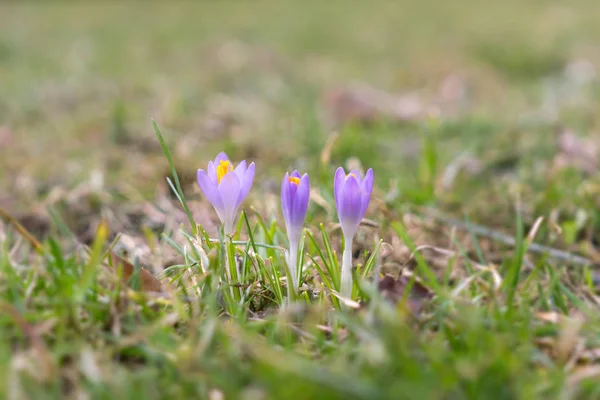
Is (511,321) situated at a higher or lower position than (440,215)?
higher

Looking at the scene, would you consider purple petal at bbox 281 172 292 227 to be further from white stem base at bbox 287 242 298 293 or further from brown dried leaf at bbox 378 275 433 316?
brown dried leaf at bbox 378 275 433 316

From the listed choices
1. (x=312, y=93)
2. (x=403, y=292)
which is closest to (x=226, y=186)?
(x=403, y=292)

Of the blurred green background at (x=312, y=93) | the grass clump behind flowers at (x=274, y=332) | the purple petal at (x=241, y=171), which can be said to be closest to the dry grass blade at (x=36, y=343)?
the grass clump behind flowers at (x=274, y=332)

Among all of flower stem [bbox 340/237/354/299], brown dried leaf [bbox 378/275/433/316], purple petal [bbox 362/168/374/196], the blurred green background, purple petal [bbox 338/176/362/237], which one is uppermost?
purple petal [bbox 362/168/374/196]

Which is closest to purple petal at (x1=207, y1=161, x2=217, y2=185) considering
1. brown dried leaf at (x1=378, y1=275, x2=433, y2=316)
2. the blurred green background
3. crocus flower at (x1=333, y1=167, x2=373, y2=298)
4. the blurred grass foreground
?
the blurred grass foreground

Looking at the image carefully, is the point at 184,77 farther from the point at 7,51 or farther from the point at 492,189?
the point at 492,189

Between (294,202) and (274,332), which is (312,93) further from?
(274,332)

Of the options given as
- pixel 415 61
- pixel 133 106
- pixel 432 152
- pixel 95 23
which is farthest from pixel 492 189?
pixel 95 23
